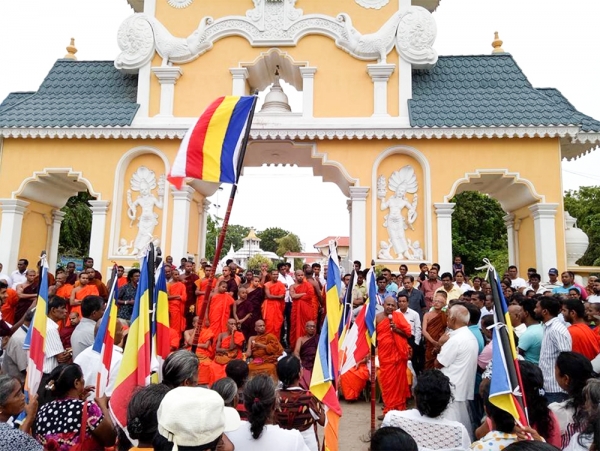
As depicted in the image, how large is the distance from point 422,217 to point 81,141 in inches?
A: 383

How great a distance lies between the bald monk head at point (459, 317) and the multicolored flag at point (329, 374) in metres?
1.28

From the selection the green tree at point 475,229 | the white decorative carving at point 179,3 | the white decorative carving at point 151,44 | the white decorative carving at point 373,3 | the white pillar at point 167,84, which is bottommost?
the green tree at point 475,229

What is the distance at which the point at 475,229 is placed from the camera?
1225 inches

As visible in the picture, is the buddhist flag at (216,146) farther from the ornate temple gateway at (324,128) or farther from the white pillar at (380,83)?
the white pillar at (380,83)

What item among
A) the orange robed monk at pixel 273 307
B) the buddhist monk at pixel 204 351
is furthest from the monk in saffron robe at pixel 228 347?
the orange robed monk at pixel 273 307

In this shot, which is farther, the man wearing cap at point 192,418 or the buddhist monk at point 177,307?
the buddhist monk at point 177,307

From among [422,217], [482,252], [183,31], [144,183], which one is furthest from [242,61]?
[482,252]

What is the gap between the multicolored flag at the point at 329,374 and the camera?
13.8 feet

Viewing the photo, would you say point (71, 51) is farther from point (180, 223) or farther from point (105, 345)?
point (105, 345)

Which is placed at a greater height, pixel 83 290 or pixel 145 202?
pixel 145 202

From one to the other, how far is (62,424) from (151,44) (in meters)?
12.4

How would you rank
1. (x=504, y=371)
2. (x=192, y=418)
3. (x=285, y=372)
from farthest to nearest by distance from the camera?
1. (x=285, y=372)
2. (x=504, y=371)
3. (x=192, y=418)

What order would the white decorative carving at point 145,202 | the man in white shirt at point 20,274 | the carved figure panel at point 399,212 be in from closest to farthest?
the man in white shirt at point 20,274
the carved figure panel at point 399,212
the white decorative carving at point 145,202

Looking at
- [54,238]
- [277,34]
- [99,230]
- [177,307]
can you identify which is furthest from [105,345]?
[54,238]
